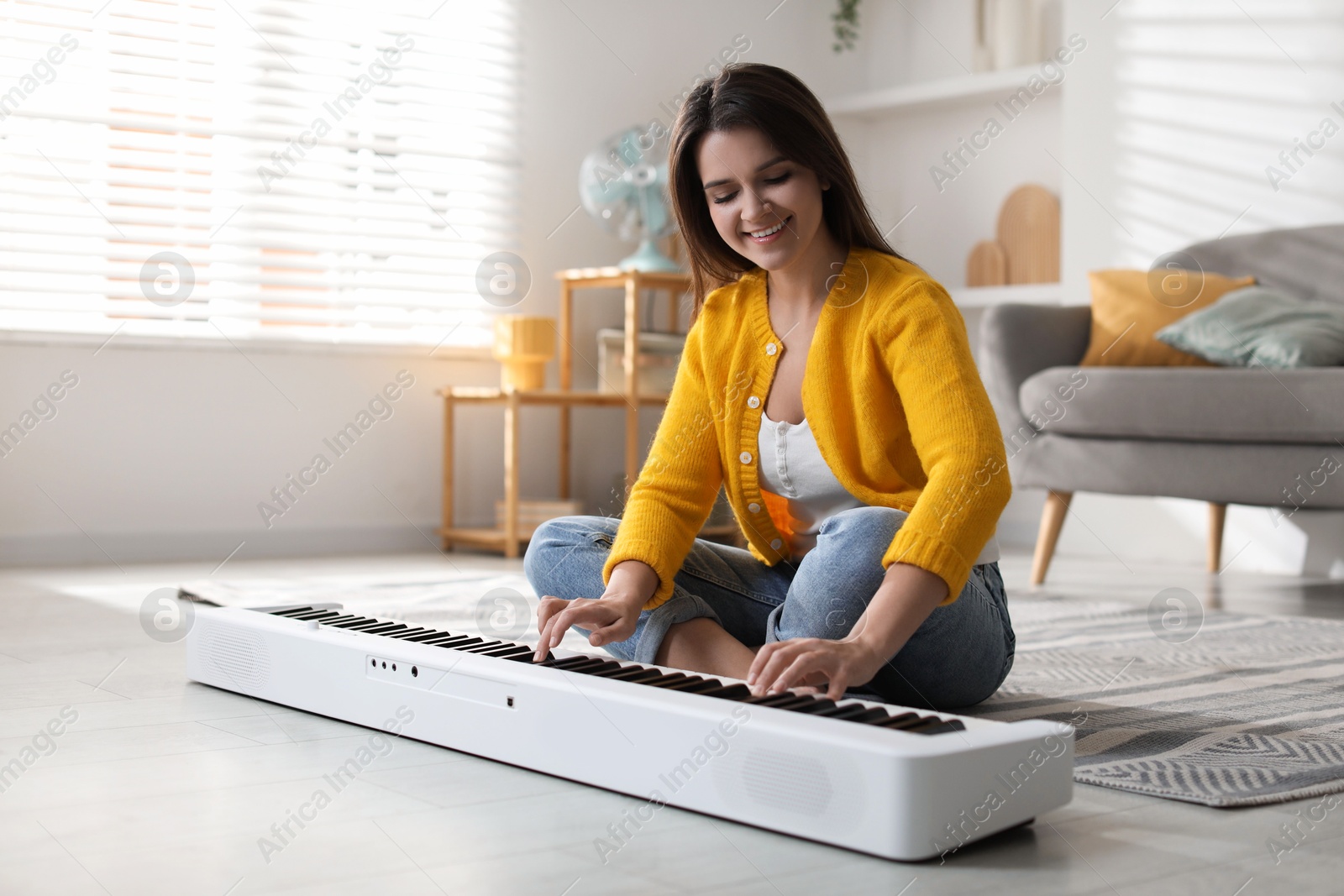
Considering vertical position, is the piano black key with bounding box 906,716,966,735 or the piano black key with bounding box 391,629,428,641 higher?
the piano black key with bounding box 906,716,966,735

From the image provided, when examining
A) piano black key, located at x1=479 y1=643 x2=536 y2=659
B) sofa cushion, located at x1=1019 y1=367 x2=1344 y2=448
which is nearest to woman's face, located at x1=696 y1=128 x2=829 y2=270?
Result: piano black key, located at x1=479 y1=643 x2=536 y2=659

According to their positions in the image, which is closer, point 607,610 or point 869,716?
point 869,716

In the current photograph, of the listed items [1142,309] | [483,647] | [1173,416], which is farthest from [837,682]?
[1142,309]

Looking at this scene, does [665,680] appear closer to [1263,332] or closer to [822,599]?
[822,599]

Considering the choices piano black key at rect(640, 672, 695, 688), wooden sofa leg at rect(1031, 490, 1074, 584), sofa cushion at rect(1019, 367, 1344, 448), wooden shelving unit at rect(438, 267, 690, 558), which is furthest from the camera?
wooden shelving unit at rect(438, 267, 690, 558)

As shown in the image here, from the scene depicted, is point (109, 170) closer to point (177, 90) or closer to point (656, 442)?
point (177, 90)

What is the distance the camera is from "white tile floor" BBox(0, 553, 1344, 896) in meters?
0.82

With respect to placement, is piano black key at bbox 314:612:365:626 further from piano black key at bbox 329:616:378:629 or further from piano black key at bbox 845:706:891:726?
piano black key at bbox 845:706:891:726

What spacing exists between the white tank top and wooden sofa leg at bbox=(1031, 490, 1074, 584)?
141cm

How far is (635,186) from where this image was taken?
11.7 ft

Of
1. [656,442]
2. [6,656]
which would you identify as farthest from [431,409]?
[656,442]

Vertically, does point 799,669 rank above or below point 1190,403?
below

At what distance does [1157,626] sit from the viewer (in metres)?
2.08

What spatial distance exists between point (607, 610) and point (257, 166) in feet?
7.97
